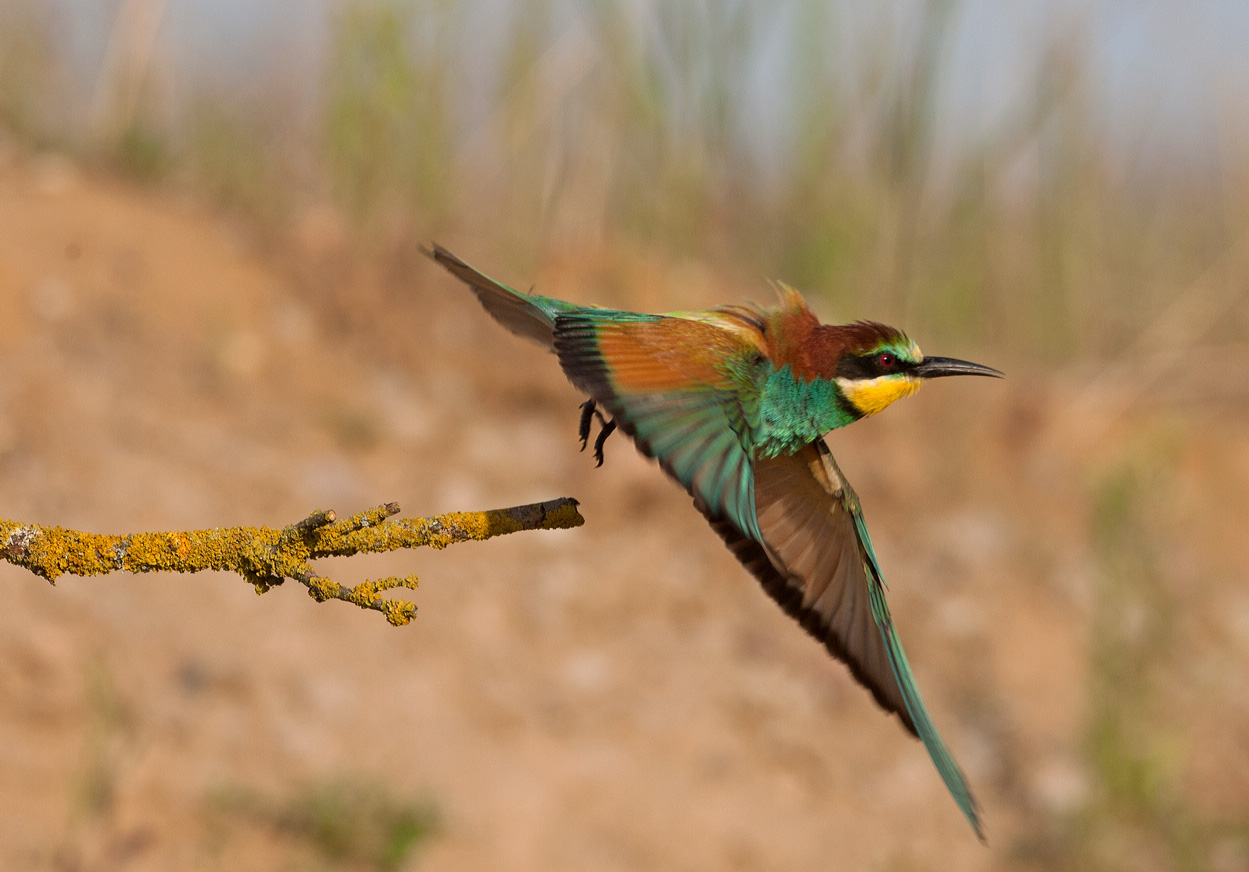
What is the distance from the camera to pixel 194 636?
314 centimetres

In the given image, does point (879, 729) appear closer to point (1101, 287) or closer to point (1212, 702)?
point (1212, 702)

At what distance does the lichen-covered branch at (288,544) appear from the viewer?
973mm

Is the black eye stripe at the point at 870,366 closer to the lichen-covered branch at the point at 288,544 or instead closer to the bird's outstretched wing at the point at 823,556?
the bird's outstretched wing at the point at 823,556

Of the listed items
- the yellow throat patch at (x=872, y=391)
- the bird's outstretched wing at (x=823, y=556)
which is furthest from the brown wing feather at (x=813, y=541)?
the yellow throat patch at (x=872, y=391)

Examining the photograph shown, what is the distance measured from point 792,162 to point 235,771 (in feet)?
9.06

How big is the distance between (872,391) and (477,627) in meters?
2.51

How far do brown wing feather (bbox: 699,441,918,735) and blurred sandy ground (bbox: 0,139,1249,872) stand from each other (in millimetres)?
1571

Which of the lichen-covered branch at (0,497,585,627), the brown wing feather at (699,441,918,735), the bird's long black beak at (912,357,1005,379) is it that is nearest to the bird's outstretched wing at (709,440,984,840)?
the brown wing feather at (699,441,918,735)

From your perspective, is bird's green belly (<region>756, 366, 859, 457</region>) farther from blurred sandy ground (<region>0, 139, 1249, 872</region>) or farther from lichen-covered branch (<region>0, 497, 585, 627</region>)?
blurred sandy ground (<region>0, 139, 1249, 872</region>)

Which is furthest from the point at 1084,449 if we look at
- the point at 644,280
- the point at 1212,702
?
the point at 644,280

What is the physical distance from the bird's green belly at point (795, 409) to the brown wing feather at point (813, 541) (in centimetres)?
10

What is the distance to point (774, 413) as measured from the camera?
133 cm

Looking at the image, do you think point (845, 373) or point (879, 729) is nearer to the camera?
point (845, 373)

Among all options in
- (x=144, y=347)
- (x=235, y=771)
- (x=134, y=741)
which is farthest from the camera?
(x=144, y=347)
